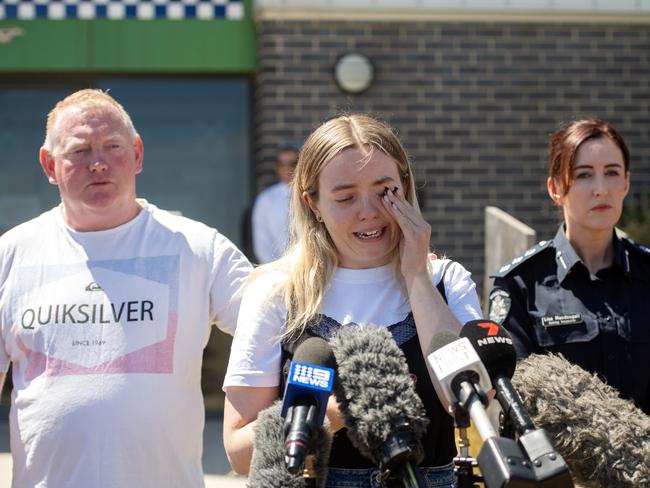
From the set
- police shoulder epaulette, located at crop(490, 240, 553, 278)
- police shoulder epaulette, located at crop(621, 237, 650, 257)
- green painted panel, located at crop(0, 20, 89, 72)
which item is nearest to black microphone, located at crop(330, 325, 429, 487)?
police shoulder epaulette, located at crop(490, 240, 553, 278)

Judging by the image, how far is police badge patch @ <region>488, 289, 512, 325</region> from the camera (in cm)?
379

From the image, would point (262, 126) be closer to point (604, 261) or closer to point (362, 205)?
point (604, 261)

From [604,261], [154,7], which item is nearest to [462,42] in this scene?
[154,7]

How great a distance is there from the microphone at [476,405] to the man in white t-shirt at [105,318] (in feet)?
4.61

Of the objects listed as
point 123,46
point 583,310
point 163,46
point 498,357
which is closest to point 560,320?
point 583,310

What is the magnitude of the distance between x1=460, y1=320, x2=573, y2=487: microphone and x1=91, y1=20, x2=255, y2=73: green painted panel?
22.9 feet

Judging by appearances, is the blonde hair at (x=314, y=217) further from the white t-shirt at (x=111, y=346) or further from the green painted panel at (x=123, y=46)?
the green painted panel at (x=123, y=46)

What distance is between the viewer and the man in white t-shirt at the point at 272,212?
25.7ft

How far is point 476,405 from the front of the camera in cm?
212

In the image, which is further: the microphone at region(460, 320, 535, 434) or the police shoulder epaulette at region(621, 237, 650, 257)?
the police shoulder epaulette at region(621, 237, 650, 257)

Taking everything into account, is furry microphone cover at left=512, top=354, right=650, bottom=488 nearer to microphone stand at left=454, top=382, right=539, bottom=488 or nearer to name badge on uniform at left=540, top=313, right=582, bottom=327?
name badge on uniform at left=540, top=313, right=582, bottom=327

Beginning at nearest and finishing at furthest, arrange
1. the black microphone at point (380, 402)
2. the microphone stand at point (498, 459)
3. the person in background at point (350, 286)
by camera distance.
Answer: the microphone stand at point (498, 459), the black microphone at point (380, 402), the person in background at point (350, 286)

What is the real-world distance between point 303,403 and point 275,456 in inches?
9.6

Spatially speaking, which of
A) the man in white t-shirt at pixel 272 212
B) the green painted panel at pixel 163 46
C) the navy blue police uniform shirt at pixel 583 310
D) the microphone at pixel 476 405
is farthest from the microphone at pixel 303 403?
the green painted panel at pixel 163 46
